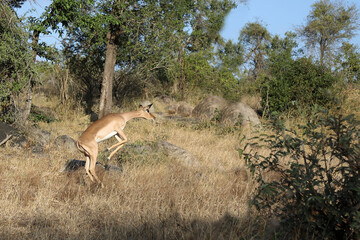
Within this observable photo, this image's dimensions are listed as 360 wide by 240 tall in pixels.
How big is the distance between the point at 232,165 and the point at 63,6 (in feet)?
26.5

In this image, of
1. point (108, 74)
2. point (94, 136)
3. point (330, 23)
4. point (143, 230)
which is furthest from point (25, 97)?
point (330, 23)

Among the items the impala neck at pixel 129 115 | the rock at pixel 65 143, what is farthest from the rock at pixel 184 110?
the impala neck at pixel 129 115

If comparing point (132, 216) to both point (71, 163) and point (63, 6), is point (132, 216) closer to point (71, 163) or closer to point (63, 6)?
point (71, 163)

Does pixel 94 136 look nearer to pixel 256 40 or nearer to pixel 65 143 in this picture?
pixel 65 143

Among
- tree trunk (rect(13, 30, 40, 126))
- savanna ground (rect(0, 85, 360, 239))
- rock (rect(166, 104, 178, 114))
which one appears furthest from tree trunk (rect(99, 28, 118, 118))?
savanna ground (rect(0, 85, 360, 239))

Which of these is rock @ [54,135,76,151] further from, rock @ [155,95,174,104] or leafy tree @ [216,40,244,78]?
leafy tree @ [216,40,244,78]

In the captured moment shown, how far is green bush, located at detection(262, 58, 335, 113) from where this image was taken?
1586 cm

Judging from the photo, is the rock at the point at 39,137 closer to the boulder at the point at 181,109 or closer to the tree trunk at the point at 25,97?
the tree trunk at the point at 25,97

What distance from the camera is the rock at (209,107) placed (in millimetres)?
16239

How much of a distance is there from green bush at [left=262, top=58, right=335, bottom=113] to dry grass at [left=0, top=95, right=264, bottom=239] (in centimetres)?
782

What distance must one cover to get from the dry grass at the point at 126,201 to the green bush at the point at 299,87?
25.6 ft

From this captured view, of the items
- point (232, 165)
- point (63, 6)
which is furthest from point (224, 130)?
point (63, 6)

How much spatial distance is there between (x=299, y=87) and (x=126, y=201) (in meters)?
12.3

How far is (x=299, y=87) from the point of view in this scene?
16.0 m
